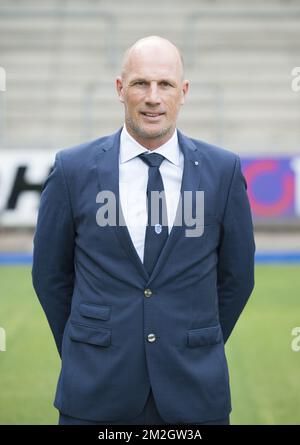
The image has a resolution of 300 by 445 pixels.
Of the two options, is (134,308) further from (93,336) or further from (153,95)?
(153,95)

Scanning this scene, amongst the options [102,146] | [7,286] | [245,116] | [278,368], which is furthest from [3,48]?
[102,146]

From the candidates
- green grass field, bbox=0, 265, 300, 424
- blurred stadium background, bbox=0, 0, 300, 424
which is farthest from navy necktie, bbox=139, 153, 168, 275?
blurred stadium background, bbox=0, 0, 300, 424

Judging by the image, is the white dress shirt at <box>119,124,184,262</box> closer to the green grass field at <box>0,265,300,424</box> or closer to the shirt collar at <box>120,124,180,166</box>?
the shirt collar at <box>120,124,180,166</box>

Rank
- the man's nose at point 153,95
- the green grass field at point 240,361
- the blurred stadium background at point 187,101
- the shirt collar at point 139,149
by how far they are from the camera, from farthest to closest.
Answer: the blurred stadium background at point 187,101 → the green grass field at point 240,361 → the shirt collar at point 139,149 → the man's nose at point 153,95

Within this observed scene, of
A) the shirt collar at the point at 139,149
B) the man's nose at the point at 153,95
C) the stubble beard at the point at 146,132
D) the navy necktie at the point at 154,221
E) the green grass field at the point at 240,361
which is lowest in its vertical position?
the green grass field at the point at 240,361

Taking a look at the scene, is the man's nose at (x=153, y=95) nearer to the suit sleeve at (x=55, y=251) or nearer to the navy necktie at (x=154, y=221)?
the navy necktie at (x=154, y=221)

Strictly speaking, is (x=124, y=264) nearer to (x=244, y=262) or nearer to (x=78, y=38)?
(x=244, y=262)

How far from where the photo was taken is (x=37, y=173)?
9.95 m

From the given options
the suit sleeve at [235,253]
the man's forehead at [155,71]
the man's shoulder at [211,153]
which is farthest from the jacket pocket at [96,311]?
the man's forehead at [155,71]

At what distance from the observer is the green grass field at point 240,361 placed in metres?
4.43

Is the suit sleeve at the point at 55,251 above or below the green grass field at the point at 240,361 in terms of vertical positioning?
above

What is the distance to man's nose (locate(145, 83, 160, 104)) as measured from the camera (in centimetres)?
236

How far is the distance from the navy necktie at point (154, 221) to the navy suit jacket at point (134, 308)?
27 millimetres

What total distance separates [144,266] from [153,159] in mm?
312
